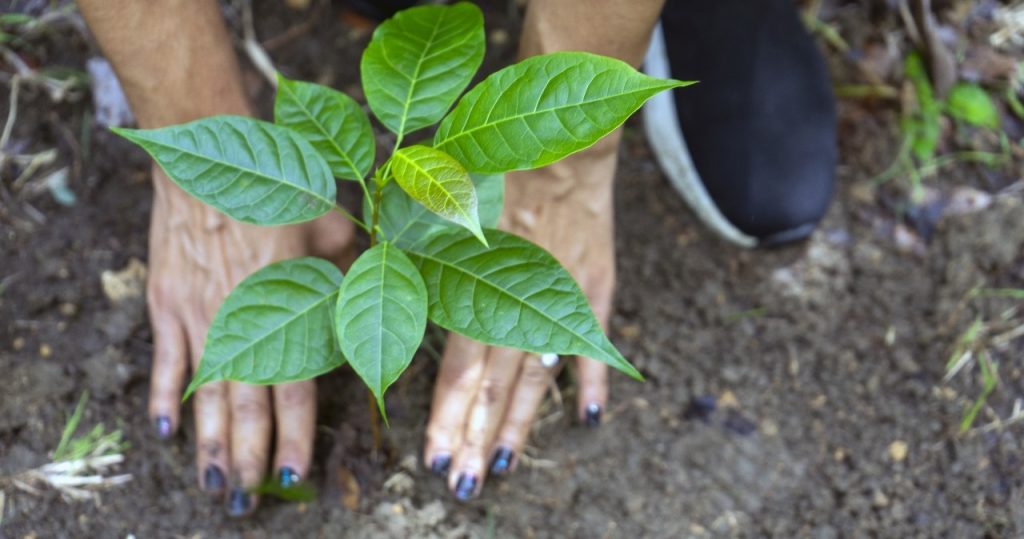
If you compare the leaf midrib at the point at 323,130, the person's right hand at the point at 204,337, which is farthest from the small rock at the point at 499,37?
the leaf midrib at the point at 323,130

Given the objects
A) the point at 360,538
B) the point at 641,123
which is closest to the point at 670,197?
the point at 641,123

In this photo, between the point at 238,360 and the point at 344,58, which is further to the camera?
the point at 344,58

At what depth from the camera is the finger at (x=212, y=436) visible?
5.33 feet

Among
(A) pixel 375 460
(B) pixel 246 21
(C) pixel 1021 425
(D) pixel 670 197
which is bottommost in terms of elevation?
(C) pixel 1021 425

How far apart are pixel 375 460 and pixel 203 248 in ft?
1.64

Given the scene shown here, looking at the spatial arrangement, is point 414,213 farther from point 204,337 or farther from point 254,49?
point 254,49

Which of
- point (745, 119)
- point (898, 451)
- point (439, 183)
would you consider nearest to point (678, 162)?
point (745, 119)

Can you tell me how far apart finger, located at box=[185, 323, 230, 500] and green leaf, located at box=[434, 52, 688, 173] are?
0.84m

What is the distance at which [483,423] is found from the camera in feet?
A: 5.49

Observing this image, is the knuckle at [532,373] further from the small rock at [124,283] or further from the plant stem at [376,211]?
the small rock at [124,283]

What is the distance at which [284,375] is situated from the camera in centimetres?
119

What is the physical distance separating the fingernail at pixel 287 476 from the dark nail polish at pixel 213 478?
10cm

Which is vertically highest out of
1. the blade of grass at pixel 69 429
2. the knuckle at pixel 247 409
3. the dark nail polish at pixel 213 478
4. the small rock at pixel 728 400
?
the knuckle at pixel 247 409

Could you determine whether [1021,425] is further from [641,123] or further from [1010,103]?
[641,123]
